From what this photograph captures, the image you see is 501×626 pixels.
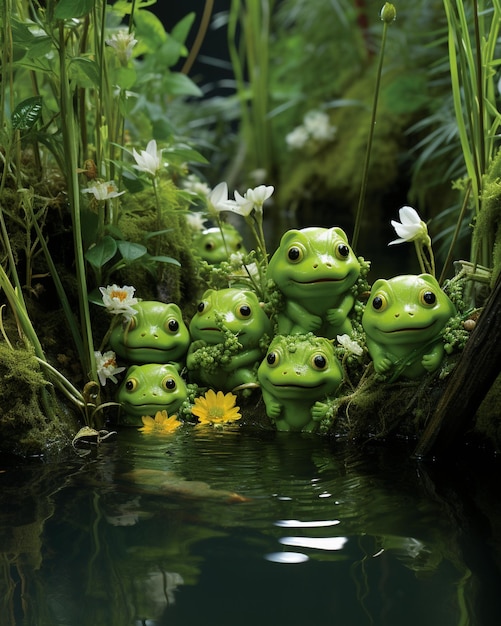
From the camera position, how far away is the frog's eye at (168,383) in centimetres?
187

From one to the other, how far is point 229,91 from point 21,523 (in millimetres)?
9188

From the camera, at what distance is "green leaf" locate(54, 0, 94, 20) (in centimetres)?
156

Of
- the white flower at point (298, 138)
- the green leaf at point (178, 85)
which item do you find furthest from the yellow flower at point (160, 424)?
the white flower at point (298, 138)

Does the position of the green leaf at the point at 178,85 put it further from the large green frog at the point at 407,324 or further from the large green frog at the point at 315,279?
the large green frog at the point at 407,324

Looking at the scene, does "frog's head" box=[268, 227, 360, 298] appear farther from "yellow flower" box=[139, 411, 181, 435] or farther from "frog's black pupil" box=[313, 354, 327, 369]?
"yellow flower" box=[139, 411, 181, 435]

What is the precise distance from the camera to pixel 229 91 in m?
9.92

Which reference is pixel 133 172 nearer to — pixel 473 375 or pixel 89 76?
pixel 89 76

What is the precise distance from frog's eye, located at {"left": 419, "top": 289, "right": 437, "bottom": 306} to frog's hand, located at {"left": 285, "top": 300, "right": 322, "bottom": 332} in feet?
0.96

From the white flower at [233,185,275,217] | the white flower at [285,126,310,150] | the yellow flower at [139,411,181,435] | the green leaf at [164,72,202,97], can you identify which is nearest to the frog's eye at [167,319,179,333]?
the yellow flower at [139,411,181,435]

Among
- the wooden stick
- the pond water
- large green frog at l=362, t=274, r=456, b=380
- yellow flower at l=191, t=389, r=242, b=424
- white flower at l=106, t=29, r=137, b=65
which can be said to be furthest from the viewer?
white flower at l=106, t=29, r=137, b=65

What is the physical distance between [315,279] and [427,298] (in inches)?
10.3

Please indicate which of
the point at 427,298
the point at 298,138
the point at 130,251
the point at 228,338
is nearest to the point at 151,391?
the point at 228,338

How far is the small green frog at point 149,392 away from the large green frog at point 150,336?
0.17 ft

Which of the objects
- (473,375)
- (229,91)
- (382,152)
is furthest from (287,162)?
(473,375)
